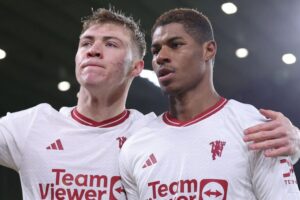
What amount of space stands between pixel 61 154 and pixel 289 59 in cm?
747

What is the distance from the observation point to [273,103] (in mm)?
10852

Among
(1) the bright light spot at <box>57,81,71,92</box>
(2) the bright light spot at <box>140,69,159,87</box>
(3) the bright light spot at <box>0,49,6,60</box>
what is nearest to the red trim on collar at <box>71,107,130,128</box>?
(3) the bright light spot at <box>0,49,6,60</box>

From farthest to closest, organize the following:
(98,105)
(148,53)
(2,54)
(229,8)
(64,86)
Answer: (64,86)
(148,53)
(2,54)
(229,8)
(98,105)

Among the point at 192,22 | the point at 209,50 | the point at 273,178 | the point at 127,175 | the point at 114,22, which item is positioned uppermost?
the point at 114,22

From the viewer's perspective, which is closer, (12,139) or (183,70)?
(183,70)

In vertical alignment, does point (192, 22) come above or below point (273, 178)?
above

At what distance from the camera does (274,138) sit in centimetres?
196

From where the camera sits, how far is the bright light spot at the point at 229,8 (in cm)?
694

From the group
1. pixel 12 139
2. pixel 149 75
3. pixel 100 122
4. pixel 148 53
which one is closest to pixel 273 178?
pixel 100 122

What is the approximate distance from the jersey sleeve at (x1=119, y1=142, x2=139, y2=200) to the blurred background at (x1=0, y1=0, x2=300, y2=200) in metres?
4.58

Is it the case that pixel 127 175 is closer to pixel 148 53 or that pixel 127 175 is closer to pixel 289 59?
pixel 148 53

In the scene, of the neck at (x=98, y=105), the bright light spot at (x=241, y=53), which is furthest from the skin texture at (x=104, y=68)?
the bright light spot at (x=241, y=53)

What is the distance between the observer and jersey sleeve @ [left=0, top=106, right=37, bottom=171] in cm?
240

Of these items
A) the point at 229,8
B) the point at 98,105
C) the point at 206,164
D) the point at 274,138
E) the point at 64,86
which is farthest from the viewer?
the point at 64,86
